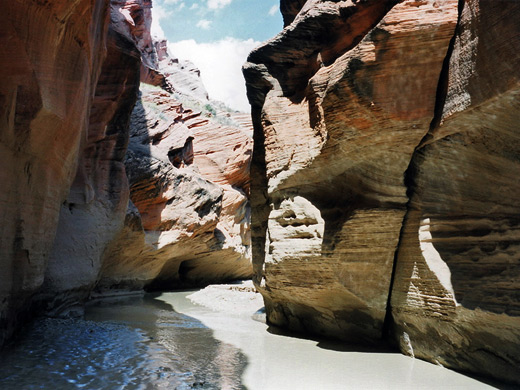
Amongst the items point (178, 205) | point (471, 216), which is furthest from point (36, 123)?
point (178, 205)

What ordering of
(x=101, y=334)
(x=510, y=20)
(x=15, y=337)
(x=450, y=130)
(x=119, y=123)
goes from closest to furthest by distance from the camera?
(x=510, y=20) → (x=450, y=130) → (x=15, y=337) → (x=101, y=334) → (x=119, y=123)

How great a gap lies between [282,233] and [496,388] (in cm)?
312

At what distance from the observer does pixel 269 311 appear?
7.02m

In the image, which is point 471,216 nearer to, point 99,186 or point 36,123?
point 36,123

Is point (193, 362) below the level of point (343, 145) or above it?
below

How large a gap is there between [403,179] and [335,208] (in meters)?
0.99

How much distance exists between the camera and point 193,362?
4.54 metres

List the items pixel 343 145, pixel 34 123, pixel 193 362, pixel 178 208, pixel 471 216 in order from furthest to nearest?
pixel 178 208 < pixel 343 145 < pixel 34 123 < pixel 193 362 < pixel 471 216

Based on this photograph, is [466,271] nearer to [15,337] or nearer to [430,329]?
[430,329]

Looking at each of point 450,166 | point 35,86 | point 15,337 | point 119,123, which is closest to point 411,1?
point 450,166

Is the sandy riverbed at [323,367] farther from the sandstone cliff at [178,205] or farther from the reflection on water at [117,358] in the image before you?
the sandstone cliff at [178,205]

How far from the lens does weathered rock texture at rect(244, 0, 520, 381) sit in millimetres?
3916

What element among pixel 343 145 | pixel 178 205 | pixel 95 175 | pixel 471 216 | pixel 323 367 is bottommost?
pixel 323 367

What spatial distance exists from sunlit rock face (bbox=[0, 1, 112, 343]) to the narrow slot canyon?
0.02m
